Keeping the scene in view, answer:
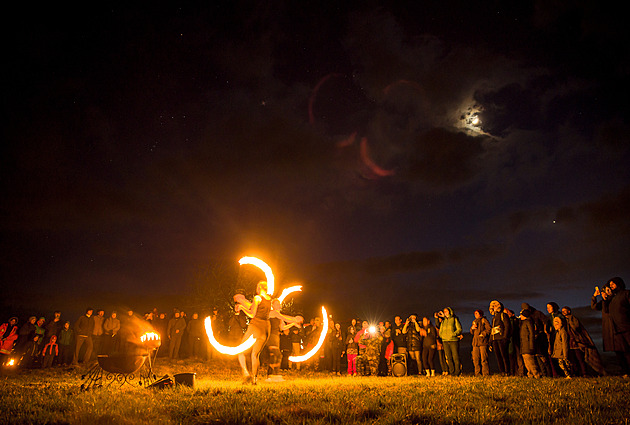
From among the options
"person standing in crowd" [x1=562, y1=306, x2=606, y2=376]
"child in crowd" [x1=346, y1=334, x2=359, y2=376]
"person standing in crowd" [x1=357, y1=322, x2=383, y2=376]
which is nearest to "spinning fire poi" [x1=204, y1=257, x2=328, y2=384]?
"child in crowd" [x1=346, y1=334, x2=359, y2=376]

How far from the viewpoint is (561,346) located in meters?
11.6

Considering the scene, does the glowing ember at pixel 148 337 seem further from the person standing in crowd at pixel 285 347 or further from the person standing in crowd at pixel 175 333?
the person standing in crowd at pixel 175 333

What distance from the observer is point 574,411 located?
6074mm

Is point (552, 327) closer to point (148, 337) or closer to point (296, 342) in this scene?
point (296, 342)

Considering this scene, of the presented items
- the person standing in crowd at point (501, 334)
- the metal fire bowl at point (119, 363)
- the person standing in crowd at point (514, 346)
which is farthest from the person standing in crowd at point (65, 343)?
the person standing in crowd at point (514, 346)

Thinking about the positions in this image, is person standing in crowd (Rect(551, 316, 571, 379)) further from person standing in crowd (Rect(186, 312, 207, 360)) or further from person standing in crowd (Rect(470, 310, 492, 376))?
person standing in crowd (Rect(186, 312, 207, 360))

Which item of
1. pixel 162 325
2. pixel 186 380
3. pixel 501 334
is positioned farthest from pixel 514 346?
pixel 162 325

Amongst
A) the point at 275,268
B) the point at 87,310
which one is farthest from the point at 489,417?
the point at 275,268

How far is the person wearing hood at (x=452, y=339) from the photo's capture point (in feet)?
47.1

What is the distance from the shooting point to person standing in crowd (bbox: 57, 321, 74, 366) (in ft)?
59.8

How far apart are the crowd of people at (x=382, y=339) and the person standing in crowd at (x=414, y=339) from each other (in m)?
0.04

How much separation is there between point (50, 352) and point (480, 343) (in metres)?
18.4

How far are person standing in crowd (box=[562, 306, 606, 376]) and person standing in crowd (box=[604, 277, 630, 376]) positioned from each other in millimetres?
1214

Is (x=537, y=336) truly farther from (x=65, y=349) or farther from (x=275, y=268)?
(x=275, y=268)
